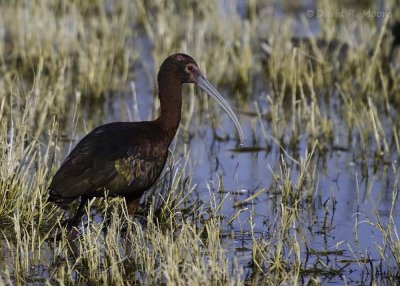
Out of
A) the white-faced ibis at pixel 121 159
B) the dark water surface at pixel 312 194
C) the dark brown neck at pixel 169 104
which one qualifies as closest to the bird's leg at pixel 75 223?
the white-faced ibis at pixel 121 159

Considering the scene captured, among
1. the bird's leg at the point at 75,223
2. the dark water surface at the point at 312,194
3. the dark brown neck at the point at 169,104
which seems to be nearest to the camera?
the bird's leg at the point at 75,223

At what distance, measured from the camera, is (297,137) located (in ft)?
31.1

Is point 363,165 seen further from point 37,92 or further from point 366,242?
point 37,92

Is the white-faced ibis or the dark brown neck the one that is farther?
the dark brown neck

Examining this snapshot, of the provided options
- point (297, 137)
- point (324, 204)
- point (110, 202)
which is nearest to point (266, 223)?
point (324, 204)

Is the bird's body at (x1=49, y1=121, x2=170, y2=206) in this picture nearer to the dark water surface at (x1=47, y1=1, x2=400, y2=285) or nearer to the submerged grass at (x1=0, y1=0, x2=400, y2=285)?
the submerged grass at (x1=0, y1=0, x2=400, y2=285)

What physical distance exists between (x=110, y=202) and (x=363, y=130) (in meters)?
3.37

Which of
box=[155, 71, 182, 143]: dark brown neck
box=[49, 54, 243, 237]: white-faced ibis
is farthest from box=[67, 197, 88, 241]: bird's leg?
box=[155, 71, 182, 143]: dark brown neck

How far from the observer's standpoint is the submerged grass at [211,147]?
5871 millimetres

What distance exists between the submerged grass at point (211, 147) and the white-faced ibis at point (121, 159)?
18 centimetres

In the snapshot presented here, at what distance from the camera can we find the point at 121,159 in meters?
6.43

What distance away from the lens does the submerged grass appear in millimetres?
5871

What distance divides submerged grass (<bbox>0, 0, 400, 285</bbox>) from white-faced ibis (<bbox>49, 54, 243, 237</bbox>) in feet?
0.60

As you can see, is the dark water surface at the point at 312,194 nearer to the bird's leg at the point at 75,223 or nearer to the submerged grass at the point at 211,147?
the submerged grass at the point at 211,147
